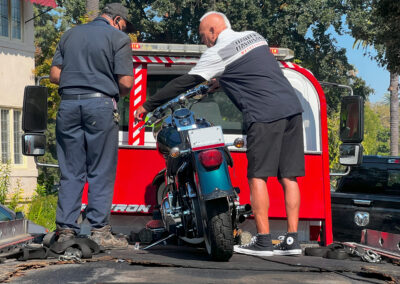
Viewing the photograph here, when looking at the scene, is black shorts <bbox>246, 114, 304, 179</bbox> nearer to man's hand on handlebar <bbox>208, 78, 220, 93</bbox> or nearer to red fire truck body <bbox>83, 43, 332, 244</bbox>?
man's hand on handlebar <bbox>208, 78, 220, 93</bbox>

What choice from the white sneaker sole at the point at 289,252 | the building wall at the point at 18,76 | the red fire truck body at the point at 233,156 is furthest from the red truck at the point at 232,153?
the building wall at the point at 18,76

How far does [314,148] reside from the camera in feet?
25.3

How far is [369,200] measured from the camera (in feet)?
32.0

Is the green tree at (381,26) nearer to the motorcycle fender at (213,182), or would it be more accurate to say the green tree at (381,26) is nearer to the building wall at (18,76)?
the building wall at (18,76)

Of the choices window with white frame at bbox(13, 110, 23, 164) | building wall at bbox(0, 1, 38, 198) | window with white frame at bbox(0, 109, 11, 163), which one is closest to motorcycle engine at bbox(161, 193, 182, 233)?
building wall at bbox(0, 1, 38, 198)

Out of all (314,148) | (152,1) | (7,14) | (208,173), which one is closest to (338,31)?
(152,1)

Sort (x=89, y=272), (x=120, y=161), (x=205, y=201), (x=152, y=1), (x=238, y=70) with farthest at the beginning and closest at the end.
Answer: (x=152, y=1)
(x=120, y=161)
(x=238, y=70)
(x=205, y=201)
(x=89, y=272)

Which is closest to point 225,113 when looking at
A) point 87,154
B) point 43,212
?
point 87,154

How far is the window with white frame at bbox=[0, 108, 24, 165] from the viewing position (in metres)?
21.2

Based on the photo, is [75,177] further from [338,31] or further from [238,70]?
[338,31]

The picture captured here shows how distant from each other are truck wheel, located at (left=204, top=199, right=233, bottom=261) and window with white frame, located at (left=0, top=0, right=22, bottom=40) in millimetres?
17131

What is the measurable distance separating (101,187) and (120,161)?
49.7 inches

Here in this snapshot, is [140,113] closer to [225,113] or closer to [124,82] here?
[124,82]

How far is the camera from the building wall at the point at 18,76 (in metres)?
21.2
